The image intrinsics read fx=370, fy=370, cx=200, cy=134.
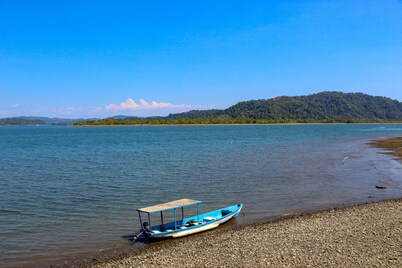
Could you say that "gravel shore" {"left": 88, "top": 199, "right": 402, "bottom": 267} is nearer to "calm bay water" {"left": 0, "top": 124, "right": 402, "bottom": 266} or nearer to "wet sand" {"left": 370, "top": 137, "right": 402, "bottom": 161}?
"calm bay water" {"left": 0, "top": 124, "right": 402, "bottom": 266}

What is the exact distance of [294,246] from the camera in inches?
592

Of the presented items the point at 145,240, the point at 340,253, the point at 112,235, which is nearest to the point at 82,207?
the point at 112,235

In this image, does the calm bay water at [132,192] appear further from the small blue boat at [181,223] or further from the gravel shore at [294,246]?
the gravel shore at [294,246]

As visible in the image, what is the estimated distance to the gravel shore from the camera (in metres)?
A: 13.4

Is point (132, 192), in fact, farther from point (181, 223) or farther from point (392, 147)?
point (392, 147)

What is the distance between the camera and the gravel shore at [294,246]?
1342 centimetres

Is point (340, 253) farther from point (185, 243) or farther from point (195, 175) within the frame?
point (195, 175)

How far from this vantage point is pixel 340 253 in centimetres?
1407

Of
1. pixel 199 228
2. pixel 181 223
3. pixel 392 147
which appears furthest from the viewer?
pixel 392 147

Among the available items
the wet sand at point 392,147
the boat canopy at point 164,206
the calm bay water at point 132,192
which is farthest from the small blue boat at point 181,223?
the wet sand at point 392,147

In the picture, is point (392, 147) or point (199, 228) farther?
point (392, 147)

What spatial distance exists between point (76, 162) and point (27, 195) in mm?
22510

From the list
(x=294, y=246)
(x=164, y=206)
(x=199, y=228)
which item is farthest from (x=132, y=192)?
(x=294, y=246)

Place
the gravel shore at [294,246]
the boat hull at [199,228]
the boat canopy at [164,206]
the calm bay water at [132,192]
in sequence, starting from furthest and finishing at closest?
the calm bay water at [132,192], the boat canopy at [164,206], the boat hull at [199,228], the gravel shore at [294,246]
